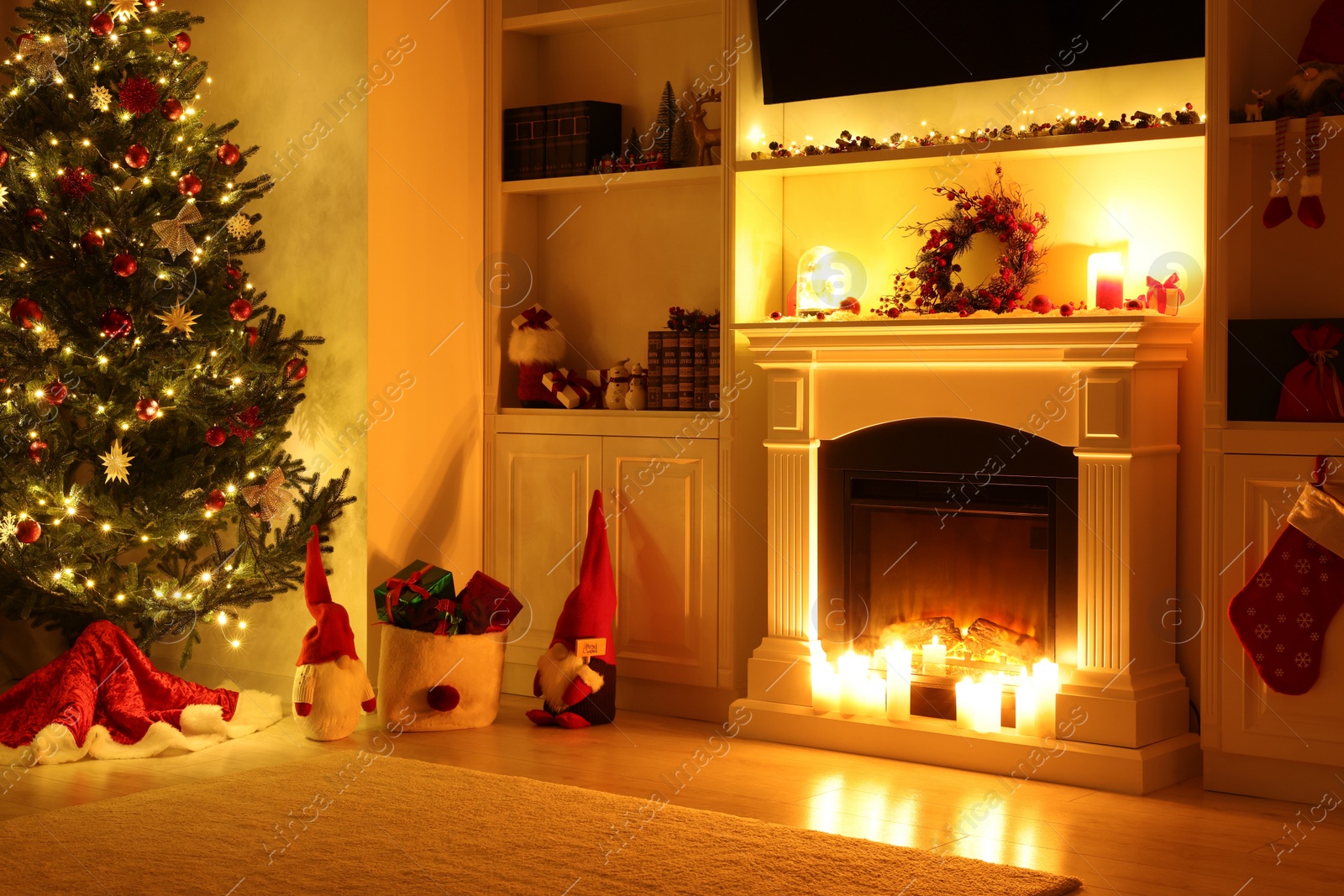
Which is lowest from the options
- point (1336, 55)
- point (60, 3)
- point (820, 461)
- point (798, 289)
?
point (820, 461)

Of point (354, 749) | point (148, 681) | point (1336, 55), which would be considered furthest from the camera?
point (148, 681)

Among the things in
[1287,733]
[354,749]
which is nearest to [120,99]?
[354,749]

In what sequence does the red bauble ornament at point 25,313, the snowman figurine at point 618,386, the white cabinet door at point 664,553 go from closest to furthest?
the red bauble ornament at point 25,313 → the white cabinet door at point 664,553 → the snowman figurine at point 618,386

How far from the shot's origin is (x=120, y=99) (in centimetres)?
402

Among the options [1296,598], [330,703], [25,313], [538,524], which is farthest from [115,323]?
[1296,598]

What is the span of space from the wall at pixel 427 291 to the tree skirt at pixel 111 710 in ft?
1.75

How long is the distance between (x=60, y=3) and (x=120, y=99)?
1.15ft

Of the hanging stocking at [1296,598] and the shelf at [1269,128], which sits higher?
the shelf at [1269,128]

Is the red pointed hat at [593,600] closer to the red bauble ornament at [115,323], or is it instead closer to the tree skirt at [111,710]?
the tree skirt at [111,710]

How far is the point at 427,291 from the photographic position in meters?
4.56

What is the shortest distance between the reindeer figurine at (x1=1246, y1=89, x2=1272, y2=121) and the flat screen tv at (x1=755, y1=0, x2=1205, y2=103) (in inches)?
7.8

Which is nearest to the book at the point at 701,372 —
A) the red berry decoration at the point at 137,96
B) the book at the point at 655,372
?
the book at the point at 655,372

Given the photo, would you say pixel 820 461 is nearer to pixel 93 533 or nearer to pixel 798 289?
pixel 798 289

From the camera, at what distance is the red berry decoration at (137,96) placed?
4.01m
